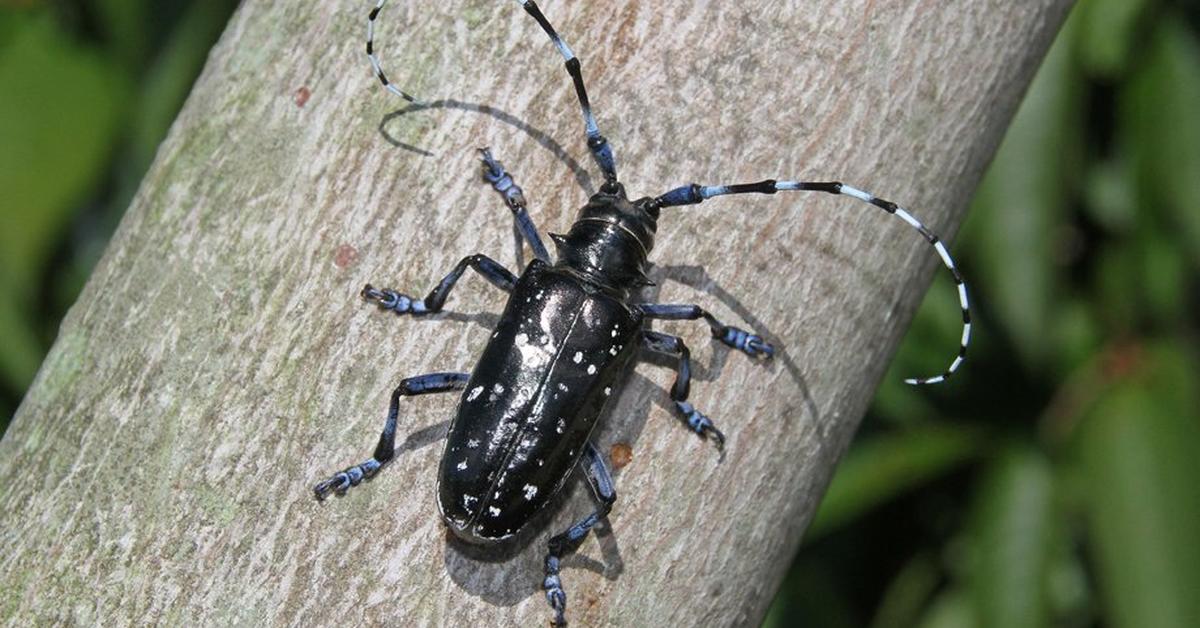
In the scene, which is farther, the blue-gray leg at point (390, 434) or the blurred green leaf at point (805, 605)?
the blurred green leaf at point (805, 605)

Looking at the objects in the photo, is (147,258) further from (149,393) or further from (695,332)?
(695,332)

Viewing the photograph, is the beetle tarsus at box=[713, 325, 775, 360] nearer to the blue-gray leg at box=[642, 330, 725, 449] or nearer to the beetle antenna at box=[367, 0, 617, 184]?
the blue-gray leg at box=[642, 330, 725, 449]

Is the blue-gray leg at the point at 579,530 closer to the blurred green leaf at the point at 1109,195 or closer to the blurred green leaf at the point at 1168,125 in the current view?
the blurred green leaf at the point at 1168,125

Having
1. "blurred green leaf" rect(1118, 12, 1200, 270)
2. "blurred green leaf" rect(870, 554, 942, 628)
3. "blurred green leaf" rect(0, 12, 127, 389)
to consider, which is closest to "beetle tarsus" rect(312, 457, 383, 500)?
"blurred green leaf" rect(0, 12, 127, 389)

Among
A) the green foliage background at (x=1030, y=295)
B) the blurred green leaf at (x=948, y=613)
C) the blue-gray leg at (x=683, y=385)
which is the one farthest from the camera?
the blurred green leaf at (x=948, y=613)

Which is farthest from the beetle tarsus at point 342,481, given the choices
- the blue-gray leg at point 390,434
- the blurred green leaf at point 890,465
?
the blurred green leaf at point 890,465

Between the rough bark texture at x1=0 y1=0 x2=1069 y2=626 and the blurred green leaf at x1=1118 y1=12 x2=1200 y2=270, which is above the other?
the blurred green leaf at x1=1118 y1=12 x2=1200 y2=270

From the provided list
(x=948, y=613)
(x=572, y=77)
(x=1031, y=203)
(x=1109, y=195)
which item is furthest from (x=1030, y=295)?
(x=572, y=77)
